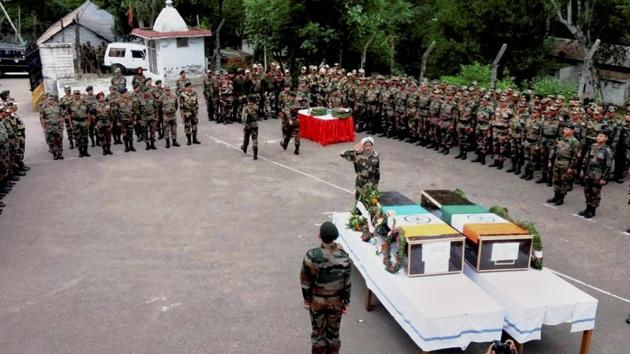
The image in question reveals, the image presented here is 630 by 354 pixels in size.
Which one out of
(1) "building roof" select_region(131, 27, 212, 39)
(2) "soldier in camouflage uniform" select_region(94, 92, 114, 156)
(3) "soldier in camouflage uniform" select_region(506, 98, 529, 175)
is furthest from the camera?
(1) "building roof" select_region(131, 27, 212, 39)

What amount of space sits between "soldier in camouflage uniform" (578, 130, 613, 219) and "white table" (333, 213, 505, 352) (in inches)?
207

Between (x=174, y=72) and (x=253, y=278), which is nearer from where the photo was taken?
(x=253, y=278)

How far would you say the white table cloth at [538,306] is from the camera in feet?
21.4

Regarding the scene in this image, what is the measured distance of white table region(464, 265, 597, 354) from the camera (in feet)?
21.4

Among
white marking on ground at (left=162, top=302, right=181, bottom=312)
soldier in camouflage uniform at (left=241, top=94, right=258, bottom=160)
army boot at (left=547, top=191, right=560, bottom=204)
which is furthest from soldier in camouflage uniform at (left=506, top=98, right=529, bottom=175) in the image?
white marking on ground at (left=162, top=302, right=181, bottom=312)

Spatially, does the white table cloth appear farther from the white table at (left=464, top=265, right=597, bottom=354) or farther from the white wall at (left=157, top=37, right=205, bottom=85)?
the white wall at (left=157, top=37, right=205, bottom=85)

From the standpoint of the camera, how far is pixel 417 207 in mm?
8516

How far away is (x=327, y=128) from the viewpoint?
54.8 ft

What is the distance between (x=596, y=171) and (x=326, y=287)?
23.2 feet

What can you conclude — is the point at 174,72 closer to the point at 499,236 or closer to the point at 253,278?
the point at 253,278

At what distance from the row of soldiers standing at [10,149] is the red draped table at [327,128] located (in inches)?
293

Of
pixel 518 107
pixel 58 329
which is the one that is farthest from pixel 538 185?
pixel 58 329

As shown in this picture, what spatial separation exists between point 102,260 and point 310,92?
11304 mm

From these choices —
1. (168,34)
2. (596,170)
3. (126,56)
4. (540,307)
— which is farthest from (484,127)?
(126,56)
